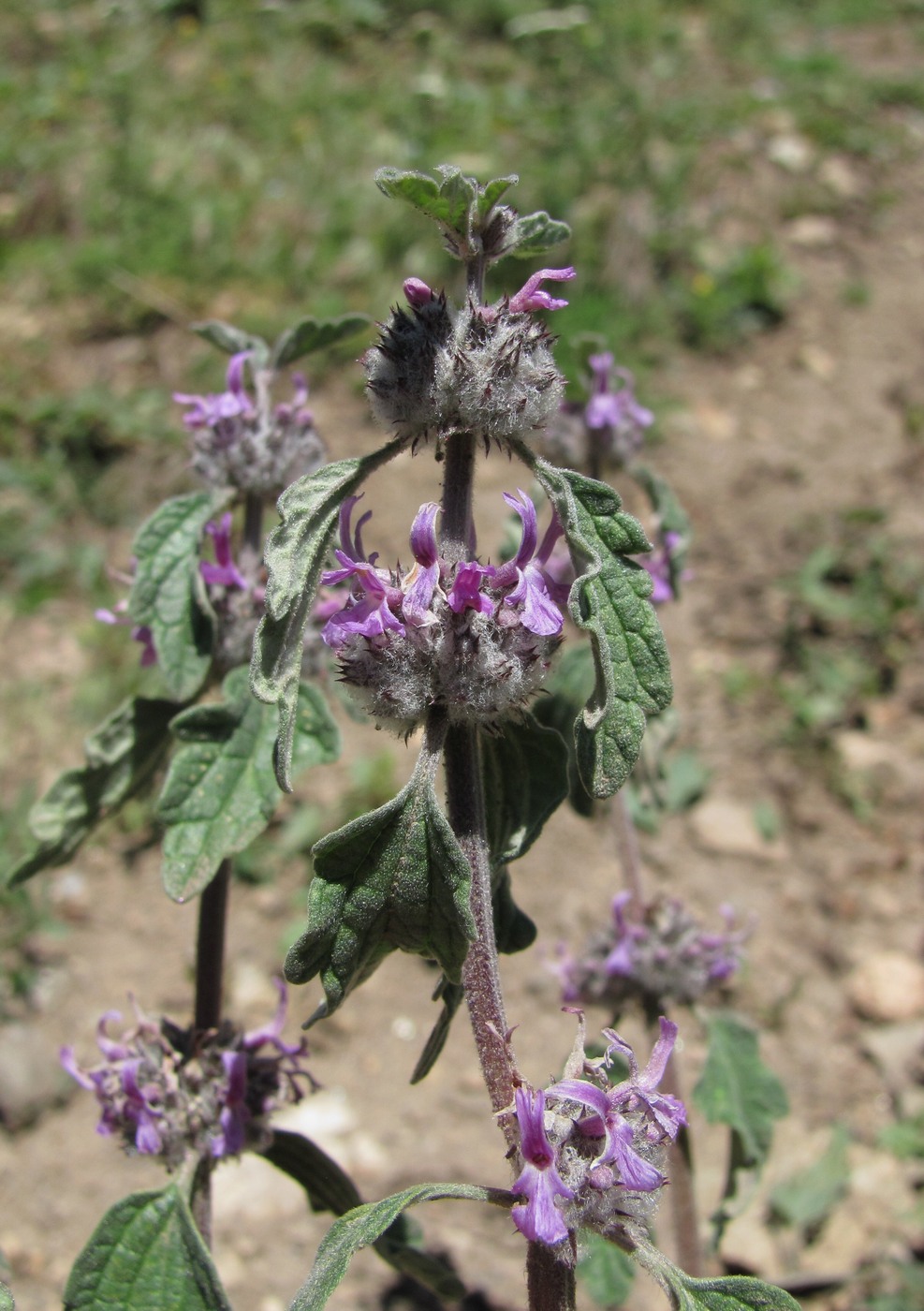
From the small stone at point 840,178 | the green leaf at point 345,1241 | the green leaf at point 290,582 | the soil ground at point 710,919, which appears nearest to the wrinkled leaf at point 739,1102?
the soil ground at point 710,919

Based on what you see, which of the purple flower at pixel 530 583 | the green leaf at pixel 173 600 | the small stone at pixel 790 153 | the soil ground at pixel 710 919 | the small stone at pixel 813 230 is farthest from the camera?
the small stone at pixel 790 153

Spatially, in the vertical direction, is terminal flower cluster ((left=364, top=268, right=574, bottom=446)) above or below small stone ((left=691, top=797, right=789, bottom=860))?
above

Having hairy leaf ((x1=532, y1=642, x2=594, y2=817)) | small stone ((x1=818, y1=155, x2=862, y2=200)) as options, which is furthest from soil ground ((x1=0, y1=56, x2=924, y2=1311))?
small stone ((x1=818, y1=155, x2=862, y2=200))

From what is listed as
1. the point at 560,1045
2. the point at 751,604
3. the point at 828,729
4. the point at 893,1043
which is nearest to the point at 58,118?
the point at 751,604

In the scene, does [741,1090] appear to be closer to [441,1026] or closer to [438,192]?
[441,1026]

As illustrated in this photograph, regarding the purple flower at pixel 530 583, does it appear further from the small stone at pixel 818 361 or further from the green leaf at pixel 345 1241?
the small stone at pixel 818 361

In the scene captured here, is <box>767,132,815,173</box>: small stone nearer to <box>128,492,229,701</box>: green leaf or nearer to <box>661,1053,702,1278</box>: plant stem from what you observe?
<box>661,1053,702,1278</box>: plant stem

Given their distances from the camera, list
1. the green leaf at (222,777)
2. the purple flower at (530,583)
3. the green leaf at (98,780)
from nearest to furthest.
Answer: the purple flower at (530,583)
the green leaf at (222,777)
the green leaf at (98,780)
